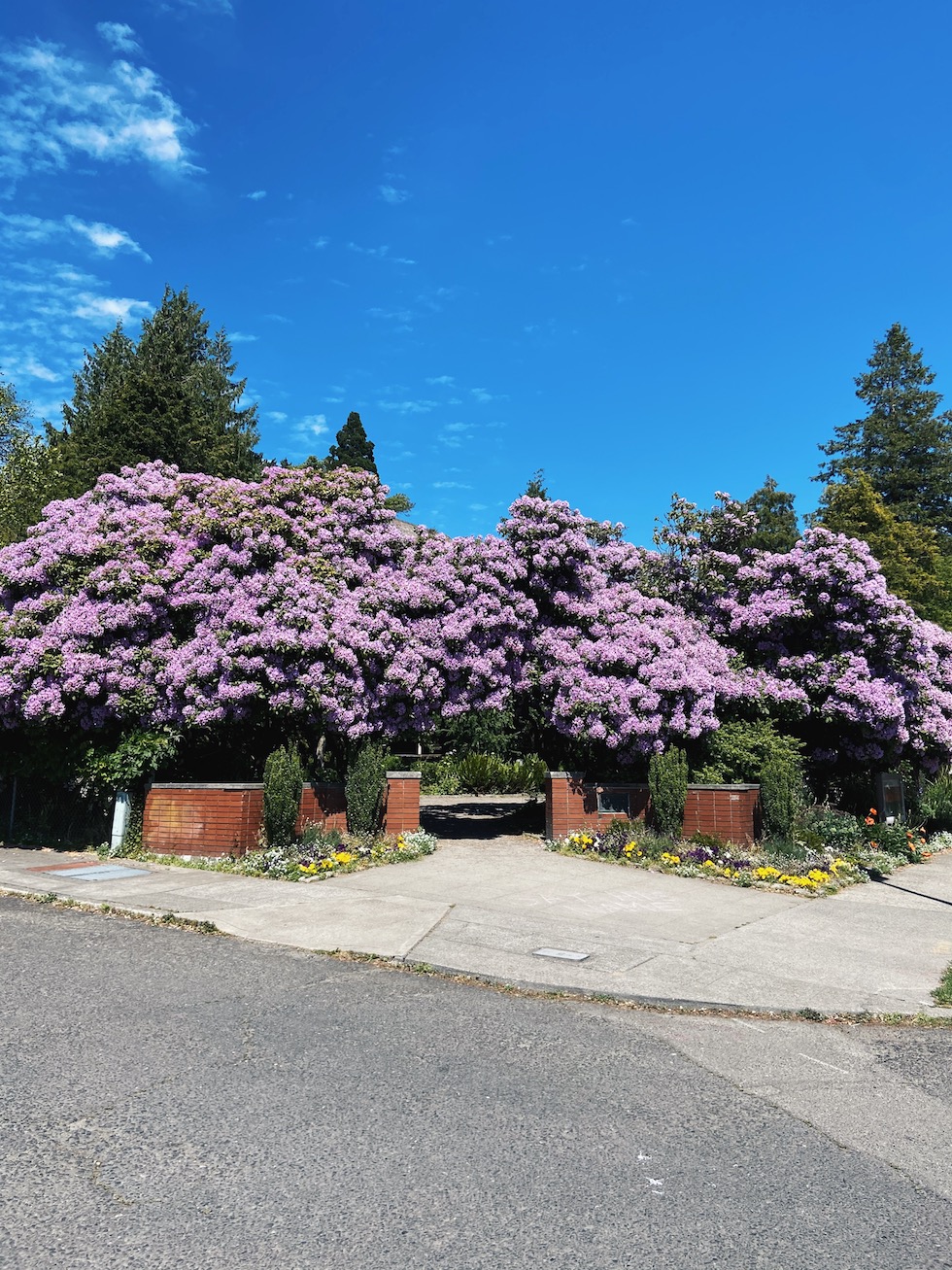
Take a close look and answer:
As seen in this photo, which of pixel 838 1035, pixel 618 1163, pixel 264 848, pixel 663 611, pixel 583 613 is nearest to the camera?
pixel 618 1163

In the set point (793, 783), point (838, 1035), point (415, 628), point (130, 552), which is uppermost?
point (130, 552)

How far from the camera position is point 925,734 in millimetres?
14812

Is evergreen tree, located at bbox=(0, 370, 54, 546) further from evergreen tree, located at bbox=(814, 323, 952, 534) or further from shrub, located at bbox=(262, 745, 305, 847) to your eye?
evergreen tree, located at bbox=(814, 323, 952, 534)

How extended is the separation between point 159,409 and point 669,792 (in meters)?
18.6

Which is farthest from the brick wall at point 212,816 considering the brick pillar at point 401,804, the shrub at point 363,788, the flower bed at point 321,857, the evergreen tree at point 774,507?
the evergreen tree at point 774,507

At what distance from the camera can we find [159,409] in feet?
78.5

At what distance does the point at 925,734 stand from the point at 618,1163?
13.4 meters

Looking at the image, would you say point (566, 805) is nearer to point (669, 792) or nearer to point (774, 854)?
point (669, 792)

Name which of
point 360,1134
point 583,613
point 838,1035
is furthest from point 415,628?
point 360,1134

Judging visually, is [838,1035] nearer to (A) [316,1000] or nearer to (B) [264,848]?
(A) [316,1000]

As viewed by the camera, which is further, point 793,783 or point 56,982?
point 793,783

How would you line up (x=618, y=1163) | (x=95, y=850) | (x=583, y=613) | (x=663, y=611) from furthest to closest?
(x=663, y=611) → (x=583, y=613) → (x=95, y=850) → (x=618, y=1163)

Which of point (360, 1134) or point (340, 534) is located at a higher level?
point (340, 534)

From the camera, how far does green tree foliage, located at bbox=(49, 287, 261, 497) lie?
23.2 metres
